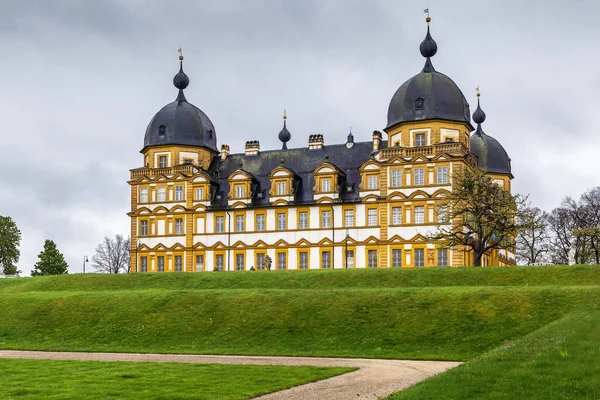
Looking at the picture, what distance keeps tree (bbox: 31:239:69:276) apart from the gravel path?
4783 cm

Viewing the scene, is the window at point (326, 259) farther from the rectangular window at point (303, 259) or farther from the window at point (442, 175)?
the window at point (442, 175)

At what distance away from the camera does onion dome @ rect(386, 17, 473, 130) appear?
66963 millimetres

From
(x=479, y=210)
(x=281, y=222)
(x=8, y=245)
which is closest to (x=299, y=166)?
(x=281, y=222)

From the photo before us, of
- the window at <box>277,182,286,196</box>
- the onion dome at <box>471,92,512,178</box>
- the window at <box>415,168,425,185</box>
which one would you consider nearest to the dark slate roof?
the window at <box>277,182,286,196</box>

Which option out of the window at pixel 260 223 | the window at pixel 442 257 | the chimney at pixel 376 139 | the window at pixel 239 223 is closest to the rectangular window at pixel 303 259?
the window at pixel 260 223

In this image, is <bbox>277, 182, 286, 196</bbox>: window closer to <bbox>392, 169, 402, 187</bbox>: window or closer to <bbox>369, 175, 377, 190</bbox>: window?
<bbox>369, 175, 377, 190</bbox>: window

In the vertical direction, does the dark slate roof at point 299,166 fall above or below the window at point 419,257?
above

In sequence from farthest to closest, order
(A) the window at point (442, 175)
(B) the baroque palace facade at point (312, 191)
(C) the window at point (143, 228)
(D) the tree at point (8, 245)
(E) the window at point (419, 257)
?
1. (D) the tree at point (8, 245)
2. (C) the window at point (143, 228)
3. (B) the baroque palace facade at point (312, 191)
4. (E) the window at point (419, 257)
5. (A) the window at point (442, 175)

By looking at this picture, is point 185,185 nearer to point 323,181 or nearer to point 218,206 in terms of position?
point 218,206

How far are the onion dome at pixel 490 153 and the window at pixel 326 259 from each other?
18.9 m

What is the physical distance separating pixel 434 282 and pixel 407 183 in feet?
63.0

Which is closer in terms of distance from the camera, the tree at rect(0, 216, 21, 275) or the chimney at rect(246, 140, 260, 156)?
the chimney at rect(246, 140, 260, 156)

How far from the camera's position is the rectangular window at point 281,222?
235ft

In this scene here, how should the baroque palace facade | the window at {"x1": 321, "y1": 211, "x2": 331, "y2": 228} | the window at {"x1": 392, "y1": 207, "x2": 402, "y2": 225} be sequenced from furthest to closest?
the window at {"x1": 321, "y1": 211, "x2": 331, "y2": 228} < the window at {"x1": 392, "y1": 207, "x2": 402, "y2": 225} < the baroque palace facade
